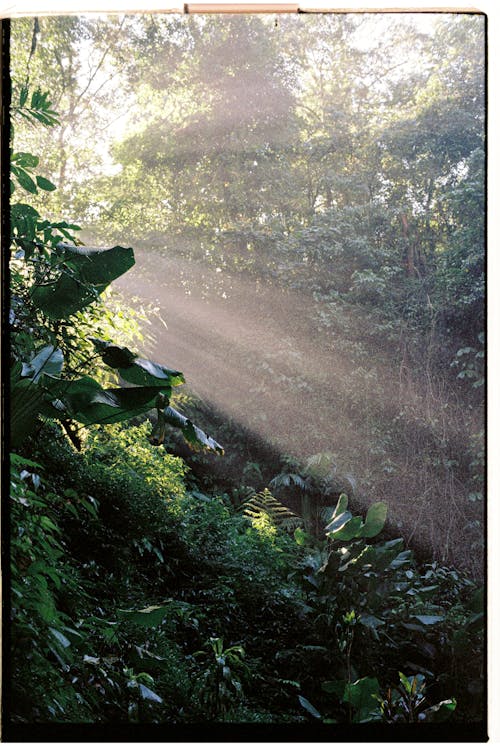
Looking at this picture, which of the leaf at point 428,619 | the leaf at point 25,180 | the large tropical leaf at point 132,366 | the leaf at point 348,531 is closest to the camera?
the large tropical leaf at point 132,366

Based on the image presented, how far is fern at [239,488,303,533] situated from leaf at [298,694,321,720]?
A: 0.54 meters

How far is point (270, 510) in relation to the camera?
205 cm

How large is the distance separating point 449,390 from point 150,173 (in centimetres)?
136

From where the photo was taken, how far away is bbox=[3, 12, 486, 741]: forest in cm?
187

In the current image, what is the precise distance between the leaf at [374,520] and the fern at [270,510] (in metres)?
0.26

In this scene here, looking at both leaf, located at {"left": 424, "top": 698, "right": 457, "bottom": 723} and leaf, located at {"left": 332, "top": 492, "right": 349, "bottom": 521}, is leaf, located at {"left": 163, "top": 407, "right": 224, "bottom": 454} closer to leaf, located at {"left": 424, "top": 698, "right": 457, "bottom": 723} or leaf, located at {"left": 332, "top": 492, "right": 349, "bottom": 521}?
leaf, located at {"left": 332, "top": 492, "right": 349, "bottom": 521}

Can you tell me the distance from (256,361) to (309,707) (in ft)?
3.86

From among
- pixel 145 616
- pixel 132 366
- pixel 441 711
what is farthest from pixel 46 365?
pixel 441 711

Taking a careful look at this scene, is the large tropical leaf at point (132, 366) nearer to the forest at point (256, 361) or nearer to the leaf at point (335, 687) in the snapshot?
the forest at point (256, 361)

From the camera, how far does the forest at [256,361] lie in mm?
1868

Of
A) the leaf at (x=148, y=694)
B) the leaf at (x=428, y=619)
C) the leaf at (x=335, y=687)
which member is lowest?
the leaf at (x=148, y=694)

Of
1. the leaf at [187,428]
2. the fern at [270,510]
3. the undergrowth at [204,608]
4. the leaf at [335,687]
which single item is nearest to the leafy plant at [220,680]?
the undergrowth at [204,608]

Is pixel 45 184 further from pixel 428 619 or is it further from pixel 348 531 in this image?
pixel 428 619
